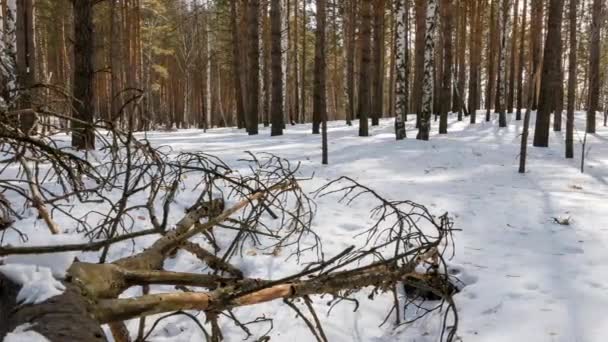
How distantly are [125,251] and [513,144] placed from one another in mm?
10089

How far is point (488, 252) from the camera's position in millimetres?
4023

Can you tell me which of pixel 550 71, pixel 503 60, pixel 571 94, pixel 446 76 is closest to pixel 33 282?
pixel 571 94

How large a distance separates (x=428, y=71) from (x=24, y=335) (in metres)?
11.3

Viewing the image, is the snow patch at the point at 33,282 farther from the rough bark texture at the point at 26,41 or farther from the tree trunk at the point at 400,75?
the tree trunk at the point at 400,75

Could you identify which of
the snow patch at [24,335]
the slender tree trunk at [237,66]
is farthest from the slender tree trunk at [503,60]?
the snow patch at [24,335]

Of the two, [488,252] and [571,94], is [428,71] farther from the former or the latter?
[488,252]

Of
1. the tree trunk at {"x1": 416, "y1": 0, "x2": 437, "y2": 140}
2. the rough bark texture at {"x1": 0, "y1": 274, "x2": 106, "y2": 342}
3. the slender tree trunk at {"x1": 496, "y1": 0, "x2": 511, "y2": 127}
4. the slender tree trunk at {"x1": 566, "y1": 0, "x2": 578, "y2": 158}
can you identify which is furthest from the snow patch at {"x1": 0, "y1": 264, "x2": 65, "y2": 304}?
the slender tree trunk at {"x1": 496, "y1": 0, "x2": 511, "y2": 127}

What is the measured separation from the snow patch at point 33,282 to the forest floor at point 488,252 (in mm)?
2024

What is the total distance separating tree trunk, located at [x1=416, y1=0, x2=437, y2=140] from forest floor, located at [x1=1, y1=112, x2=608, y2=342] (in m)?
3.04

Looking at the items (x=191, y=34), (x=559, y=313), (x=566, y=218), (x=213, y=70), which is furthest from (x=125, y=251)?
(x=213, y=70)

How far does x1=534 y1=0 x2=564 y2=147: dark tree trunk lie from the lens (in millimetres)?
9328

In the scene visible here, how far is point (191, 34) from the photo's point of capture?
87.9 feet

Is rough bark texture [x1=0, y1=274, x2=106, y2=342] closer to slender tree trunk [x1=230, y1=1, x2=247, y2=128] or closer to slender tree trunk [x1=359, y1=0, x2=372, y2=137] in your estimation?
slender tree trunk [x1=359, y1=0, x2=372, y2=137]

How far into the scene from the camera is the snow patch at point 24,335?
1.03 meters
